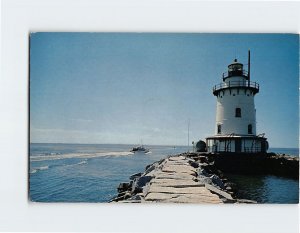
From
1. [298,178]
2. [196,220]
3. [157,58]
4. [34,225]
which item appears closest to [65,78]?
[157,58]

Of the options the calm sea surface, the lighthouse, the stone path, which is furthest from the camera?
the lighthouse

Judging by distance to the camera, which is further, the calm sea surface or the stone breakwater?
the calm sea surface

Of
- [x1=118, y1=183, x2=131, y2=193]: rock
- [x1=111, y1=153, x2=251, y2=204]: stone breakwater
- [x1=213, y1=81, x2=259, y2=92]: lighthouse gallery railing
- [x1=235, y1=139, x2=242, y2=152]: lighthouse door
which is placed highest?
[x1=213, y1=81, x2=259, y2=92]: lighthouse gallery railing

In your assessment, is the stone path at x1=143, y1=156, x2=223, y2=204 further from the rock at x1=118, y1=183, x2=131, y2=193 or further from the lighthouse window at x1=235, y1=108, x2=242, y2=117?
the lighthouse window at x1=235, y1=108, x2=242, y2=117

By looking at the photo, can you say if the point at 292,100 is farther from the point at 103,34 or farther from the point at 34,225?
the point at 34,225

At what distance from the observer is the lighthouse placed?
671 centimetres

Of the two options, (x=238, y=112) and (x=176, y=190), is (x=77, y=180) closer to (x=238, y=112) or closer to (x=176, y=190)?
(x=176, y=190)

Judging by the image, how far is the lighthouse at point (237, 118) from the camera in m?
6.71

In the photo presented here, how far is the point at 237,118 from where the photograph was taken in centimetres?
827

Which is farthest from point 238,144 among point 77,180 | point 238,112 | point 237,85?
point 77,180

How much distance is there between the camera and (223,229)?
15.5ft

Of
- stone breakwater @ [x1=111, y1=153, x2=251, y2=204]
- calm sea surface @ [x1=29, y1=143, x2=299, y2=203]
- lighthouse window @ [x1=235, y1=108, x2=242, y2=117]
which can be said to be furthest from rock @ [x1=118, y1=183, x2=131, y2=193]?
lighthouse window @ [x1=235, y1=108, x2=242, y2=117]

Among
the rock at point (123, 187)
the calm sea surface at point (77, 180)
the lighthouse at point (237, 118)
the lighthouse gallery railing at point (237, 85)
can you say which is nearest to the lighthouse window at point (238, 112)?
the lighthouse at point (237, 118)

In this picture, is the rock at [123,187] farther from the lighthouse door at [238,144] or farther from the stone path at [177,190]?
the lighthouse door at [238,144]
